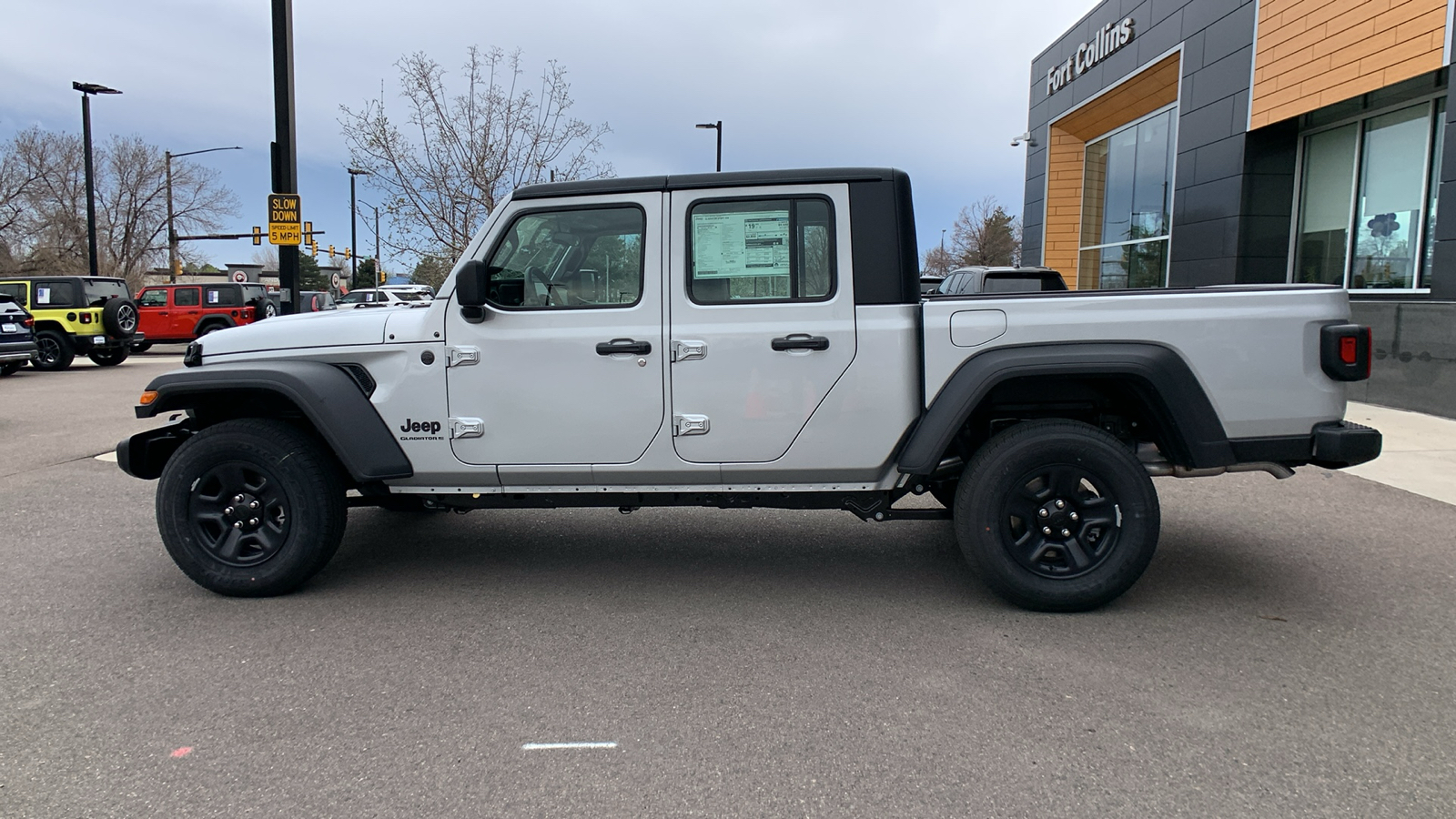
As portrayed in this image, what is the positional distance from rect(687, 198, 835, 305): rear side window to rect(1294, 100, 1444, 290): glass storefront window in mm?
10057

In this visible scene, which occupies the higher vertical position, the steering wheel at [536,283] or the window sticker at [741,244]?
the window sticker at [741,244]

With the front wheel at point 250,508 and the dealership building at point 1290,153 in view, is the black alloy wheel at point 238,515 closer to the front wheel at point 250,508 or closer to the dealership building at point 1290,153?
the front wheel at point 250,508

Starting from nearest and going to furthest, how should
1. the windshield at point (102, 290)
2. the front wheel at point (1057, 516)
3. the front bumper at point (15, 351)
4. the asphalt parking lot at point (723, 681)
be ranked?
the asphalt parking lot at point (723, 681) < the front wheel at point (1057, 516) < the front bumper at point (15, 351) < the windshield at point (102, 290)

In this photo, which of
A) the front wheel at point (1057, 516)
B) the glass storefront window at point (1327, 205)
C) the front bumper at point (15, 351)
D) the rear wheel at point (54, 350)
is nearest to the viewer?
the front wheel at point (1057, 516)

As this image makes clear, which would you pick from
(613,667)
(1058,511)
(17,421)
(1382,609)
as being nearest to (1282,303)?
(1058,511)

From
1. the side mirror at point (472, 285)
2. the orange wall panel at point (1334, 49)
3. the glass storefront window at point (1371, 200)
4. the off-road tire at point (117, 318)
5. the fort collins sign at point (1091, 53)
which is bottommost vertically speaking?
the off-road tire at point (117, 318)

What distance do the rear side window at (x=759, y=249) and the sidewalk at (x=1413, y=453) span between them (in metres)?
5.28

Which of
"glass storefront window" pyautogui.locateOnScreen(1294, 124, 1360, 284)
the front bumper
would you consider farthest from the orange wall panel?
the front bumper

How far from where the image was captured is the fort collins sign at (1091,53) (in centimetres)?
1723

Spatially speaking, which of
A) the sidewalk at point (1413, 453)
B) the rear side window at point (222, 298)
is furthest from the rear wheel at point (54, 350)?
the sidewalk at point (1413, 453)

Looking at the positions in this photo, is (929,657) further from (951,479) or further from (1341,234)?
(1341,234)

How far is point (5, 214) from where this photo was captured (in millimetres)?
41344

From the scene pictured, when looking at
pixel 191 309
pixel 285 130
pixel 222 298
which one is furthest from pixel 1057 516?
pixel 191 309

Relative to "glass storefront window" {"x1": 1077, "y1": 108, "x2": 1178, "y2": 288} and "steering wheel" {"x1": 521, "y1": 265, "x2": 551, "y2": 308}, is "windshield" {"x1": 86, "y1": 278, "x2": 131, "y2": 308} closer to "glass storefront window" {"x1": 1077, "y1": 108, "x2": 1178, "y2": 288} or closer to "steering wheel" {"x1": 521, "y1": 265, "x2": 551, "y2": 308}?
"steering wheel" {"x1": 521, "y1": 265, "x2": 551, "y2": 308}
